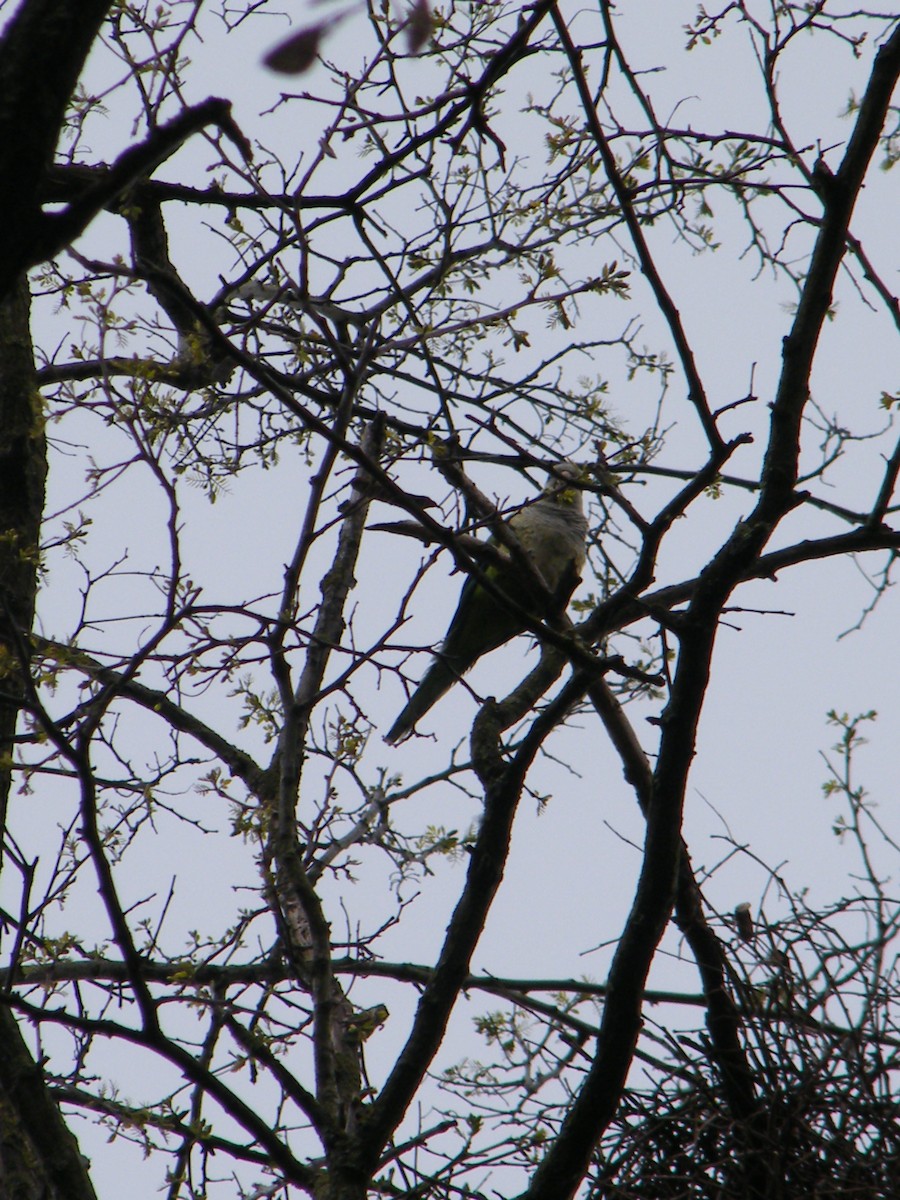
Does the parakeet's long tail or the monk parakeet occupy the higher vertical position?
the monk parakeet

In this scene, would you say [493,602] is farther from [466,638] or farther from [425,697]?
[425,697]

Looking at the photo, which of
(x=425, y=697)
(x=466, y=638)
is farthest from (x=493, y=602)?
(x=425, y=697)

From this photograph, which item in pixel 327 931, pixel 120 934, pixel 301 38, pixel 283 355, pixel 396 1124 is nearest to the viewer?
pixel 301 38

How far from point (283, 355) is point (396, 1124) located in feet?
10.4

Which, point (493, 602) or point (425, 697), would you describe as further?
point (493, 602)

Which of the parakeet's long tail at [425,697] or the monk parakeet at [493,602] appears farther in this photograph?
the monk parakeet at [493,602]

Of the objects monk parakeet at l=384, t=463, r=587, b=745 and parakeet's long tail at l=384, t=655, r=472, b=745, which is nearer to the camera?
parakeet's long tail at l=384, t=655, r=472, b=745

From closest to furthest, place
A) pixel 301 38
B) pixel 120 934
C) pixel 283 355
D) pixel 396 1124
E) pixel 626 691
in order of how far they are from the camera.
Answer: pixel 301 38, pixel 120 934, pixel 396 1124, pixel 626 691, pixel 283 355

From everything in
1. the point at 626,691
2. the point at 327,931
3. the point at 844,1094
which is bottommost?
the point at 327,931

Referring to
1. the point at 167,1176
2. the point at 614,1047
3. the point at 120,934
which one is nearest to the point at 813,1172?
the point at 614,1047

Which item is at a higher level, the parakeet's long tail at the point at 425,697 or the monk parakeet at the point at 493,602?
the monk parakeet at the point at 493,602

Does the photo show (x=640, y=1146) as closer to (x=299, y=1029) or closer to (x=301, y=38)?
(x=299, y=1029)

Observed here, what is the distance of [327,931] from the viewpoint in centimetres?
273

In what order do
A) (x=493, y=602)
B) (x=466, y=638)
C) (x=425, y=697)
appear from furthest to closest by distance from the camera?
(x=466, y=638), (x=493, y=602), (x=425, y=697)
